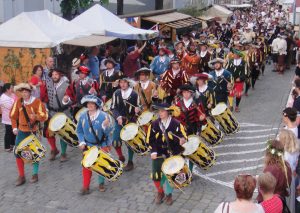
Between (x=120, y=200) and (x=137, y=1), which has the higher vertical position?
(x=137, y=1)

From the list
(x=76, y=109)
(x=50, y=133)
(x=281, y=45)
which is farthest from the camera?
(x=281, y=45)

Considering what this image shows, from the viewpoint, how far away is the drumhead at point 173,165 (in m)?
6.96

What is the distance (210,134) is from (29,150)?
3374mm

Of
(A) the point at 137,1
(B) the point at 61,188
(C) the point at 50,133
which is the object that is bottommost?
(B) the point at 61,188

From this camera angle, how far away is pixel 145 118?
9.18 m

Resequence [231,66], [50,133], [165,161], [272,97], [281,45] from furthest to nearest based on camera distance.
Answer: [281,45] → [272,97] → [231,66] → [50,133] → [165,161]

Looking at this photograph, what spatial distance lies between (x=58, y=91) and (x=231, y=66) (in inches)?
216

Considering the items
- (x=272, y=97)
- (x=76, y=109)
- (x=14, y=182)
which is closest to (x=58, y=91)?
(x=76, y=109)

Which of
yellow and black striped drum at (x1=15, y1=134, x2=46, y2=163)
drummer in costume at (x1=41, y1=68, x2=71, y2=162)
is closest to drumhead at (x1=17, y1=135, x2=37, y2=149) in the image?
yellow and black striped drum at (x1=15, y1=134, x2=46, y2=163)

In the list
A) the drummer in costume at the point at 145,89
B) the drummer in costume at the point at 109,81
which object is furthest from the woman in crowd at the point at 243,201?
the drummer in costume at the point at 109,81

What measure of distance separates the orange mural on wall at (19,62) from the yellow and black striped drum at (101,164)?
21.3 feet

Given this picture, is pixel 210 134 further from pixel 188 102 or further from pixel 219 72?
pixel 219 72

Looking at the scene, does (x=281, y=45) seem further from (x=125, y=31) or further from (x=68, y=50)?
(x=68, y=50)

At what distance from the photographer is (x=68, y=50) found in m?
15.3
